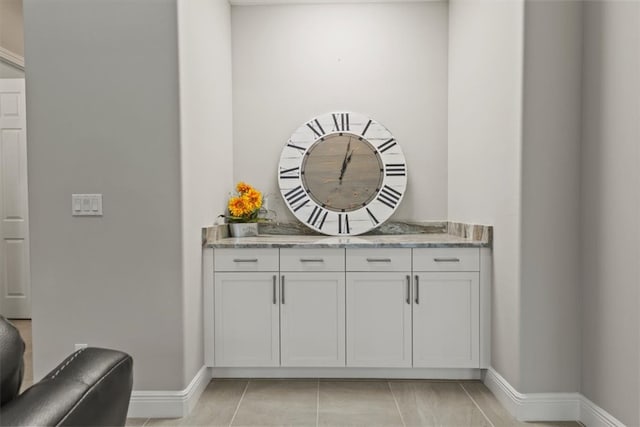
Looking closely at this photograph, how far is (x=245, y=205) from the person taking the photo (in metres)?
3.37

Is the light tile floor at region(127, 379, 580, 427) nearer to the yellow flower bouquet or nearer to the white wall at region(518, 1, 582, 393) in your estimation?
the white wall at region(518, 1, 582, 393)

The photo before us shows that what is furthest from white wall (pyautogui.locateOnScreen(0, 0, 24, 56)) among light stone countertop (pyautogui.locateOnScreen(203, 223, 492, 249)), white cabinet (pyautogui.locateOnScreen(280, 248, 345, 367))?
white cabinet (pyautogui.locateOnScreen(280, 248, 345, 367))

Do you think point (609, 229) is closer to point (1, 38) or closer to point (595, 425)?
point (595, 425)

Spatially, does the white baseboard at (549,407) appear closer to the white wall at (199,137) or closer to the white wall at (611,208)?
the white wall at (611,208)

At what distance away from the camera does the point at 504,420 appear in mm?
2559

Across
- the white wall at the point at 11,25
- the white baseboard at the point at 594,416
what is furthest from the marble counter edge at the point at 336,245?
the white wall at the point at 11,25

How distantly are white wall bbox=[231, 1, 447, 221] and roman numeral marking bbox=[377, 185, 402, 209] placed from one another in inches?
6.7

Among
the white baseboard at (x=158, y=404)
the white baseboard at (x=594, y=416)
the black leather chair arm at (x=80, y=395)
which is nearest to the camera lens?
the black leather chair arm at (x=80, y=395)

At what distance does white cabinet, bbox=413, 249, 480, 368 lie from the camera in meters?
2.97

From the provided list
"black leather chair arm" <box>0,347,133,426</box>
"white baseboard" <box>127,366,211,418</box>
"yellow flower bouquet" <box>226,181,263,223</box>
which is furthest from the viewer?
"yellow flower bouquet" <box>226,181,263,223</box>

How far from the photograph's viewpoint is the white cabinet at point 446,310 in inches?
117

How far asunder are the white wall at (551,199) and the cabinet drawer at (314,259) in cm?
106

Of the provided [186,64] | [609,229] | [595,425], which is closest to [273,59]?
[186,64]

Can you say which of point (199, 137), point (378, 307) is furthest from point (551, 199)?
point (199, 137)
